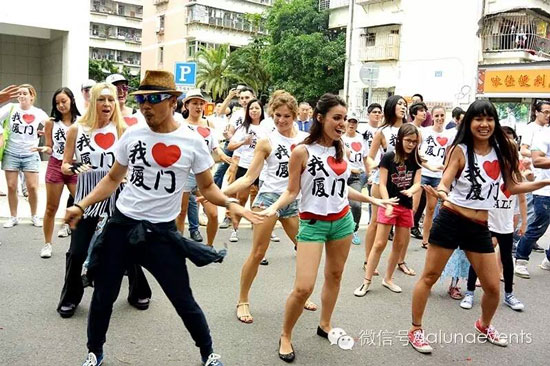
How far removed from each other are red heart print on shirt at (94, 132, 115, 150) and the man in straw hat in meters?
1.47

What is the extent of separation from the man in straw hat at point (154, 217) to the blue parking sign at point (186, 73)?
27.8ft

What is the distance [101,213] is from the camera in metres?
4.62

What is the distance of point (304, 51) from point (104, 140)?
24996 millimetres

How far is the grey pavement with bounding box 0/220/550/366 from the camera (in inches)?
153

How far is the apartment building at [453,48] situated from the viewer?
21438 millimetres

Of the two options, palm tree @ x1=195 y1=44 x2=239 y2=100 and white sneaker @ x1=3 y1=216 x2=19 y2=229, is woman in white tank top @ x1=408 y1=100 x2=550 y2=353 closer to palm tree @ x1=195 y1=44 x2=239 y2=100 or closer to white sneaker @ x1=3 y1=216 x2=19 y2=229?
white sneaker @ x1=3 y1=216 x2=19 y2=229

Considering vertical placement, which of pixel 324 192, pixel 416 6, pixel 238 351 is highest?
pixel 416 6

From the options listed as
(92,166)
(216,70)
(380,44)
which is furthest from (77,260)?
(216,70)

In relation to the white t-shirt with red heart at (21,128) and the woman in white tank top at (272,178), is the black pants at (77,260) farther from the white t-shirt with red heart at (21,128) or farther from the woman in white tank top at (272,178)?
the white t-shirt with red heart at (21,128)

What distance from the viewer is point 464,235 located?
411cm

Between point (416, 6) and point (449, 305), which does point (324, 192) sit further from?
point (416, 6)

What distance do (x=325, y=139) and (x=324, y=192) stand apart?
0.40 m

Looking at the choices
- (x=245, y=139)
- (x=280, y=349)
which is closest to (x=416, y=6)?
(x=245, y=139)

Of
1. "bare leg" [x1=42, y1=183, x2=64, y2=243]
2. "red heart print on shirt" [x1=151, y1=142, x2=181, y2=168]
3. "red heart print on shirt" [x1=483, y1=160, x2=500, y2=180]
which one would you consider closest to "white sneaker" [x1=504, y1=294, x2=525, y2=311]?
"red heart print on shirt" [x1=483, y1=160, x2=500, y2=180]
